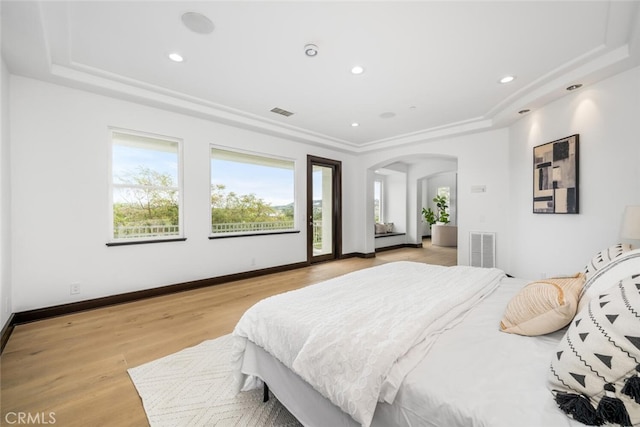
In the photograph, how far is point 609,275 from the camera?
1.25 m

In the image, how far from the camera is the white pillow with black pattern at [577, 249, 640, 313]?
3.88 ft

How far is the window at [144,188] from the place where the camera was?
136 inches

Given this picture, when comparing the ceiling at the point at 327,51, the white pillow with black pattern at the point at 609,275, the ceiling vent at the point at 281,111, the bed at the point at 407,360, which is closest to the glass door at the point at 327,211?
the ceiling vent at the point at 281,111

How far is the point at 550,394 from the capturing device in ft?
2.92

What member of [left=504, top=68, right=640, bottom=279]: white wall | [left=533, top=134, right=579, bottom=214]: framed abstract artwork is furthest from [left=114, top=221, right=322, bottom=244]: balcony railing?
[left=533, top=134, right=579, bottom=214]: framed abstract artwork

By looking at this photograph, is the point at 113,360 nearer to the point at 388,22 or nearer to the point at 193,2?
the point at 193,2

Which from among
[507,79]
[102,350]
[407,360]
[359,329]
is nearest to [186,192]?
[102,350]

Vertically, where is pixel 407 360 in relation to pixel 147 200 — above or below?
below

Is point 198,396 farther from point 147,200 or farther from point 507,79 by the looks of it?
point 507,79

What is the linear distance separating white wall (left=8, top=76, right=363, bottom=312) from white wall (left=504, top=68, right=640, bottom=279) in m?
4.86

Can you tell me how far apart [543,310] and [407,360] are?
0.73 metres

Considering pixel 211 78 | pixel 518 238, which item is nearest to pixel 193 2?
pixel 211 78

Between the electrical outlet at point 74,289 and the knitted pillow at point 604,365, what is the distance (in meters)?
4.25

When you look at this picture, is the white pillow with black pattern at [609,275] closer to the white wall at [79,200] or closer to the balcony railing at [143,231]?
the white wall at [79,200]
